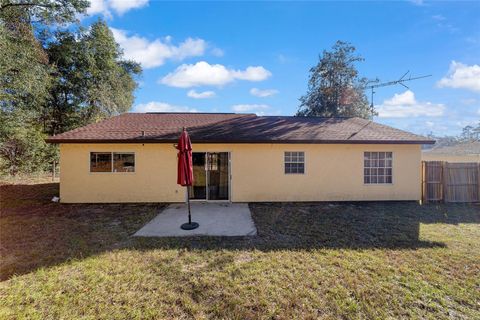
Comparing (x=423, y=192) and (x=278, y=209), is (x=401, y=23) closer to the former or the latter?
(x=423, y=192)

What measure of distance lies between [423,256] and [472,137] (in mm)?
76958

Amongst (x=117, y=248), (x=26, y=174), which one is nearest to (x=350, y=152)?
(x=117, y=248)

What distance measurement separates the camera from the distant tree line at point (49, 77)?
42.2 ft

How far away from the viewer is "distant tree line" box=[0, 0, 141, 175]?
42.2 feet

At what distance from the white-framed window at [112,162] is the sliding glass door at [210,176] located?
104 inches

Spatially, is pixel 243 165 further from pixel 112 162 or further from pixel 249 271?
pixel 249 271

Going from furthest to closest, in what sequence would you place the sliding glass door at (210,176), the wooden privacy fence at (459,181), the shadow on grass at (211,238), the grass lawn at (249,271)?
the sliding glass door at (210,176) < the wooden privacy fence at (459,181) < the shadow on grass at (211,238) < the grass lawn at (249,271)

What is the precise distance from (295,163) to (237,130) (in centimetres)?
295

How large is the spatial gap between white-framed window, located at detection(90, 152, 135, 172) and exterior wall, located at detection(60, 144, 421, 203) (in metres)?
0.19

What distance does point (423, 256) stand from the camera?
4926 mm

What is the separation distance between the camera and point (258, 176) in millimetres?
9875

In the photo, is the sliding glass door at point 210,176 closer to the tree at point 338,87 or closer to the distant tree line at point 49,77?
the distant tree line at point 49,77

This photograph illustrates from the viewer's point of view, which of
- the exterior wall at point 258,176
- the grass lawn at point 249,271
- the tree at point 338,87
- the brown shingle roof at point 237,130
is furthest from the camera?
the tree at point 338,87

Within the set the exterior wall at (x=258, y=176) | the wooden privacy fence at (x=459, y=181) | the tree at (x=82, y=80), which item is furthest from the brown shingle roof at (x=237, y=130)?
the tree at (x=82, y=80)
